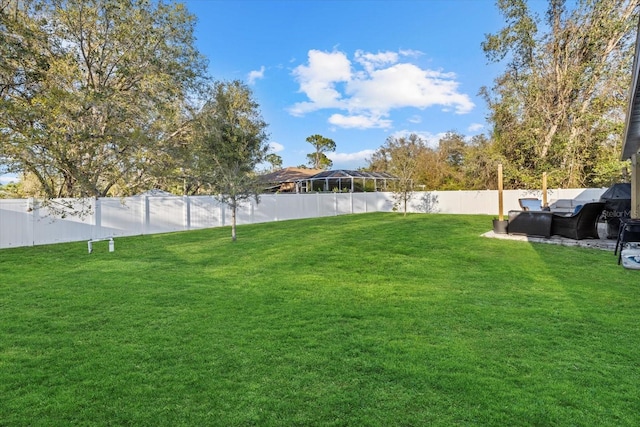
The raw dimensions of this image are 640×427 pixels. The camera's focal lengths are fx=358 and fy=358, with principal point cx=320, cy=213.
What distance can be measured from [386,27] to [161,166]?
11254 millimetres

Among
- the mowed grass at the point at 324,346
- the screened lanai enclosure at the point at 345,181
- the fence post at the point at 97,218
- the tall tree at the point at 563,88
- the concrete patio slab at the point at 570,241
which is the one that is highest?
the tall tree at the point at 563,88

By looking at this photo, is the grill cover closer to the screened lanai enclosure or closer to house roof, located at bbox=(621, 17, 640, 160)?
house roof, located at bbox=(621, 17, 640, 160)

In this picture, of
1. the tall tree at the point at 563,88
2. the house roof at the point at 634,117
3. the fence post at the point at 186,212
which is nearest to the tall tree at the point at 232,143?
the fence post at the point at 186,212

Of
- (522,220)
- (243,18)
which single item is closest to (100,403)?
(522,220)

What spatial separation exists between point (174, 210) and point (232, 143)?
228 inches

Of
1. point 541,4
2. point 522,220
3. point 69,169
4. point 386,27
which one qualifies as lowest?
point 522,220

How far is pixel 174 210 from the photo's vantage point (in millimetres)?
14000

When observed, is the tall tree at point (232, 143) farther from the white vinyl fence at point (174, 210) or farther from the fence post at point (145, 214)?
the fence post at point (145, 214)

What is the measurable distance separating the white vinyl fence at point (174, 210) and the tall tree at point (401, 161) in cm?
230

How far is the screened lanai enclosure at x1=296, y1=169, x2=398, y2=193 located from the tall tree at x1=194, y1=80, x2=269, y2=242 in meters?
16.3

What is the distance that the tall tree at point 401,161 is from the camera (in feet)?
65.4

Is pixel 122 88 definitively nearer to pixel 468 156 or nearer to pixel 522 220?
pixel 522 220

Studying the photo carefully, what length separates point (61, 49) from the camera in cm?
1180

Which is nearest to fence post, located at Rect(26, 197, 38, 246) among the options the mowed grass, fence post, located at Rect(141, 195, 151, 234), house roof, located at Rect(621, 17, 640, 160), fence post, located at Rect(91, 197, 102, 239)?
fence post, located at Rect(91, 197, 102, 239)
